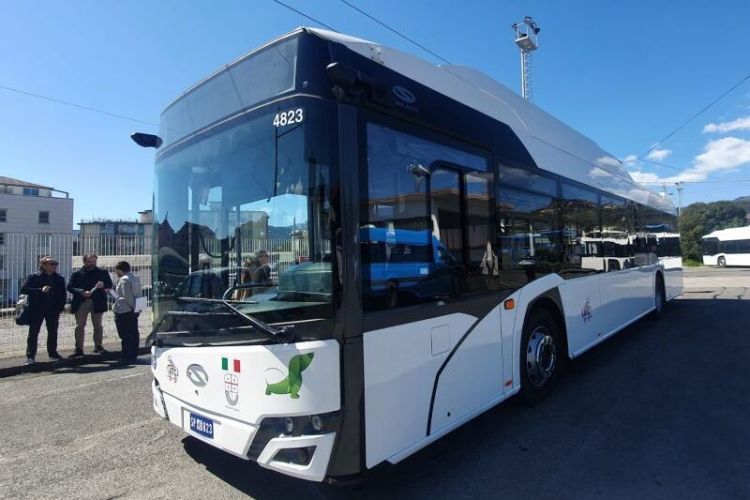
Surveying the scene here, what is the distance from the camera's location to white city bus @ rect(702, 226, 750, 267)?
119 ft

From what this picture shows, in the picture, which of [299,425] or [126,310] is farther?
[126,310]

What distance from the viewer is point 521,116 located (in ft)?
16.8

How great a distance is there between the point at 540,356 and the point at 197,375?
3.56 metres

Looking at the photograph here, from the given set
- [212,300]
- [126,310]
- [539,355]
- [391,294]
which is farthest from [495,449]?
[126,310]

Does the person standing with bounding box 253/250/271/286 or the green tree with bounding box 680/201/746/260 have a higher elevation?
the green tree with bounding box 680/201/746/260

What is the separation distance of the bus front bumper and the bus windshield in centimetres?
59

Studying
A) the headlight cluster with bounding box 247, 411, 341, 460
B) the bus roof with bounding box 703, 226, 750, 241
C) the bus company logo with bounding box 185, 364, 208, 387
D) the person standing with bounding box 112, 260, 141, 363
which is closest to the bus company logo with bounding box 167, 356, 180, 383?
the bus company logo with bounding box 185, 364, 208, 387

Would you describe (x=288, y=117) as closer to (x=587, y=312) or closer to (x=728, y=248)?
(x=587, y=312)

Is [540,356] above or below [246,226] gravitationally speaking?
below

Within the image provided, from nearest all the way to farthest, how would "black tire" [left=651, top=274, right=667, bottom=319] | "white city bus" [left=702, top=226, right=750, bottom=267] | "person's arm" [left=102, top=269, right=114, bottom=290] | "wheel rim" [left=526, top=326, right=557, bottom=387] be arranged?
1. "wheel rim" [left=526, top=326, right=557, bottom=387]
2. "person's arm" [left=102, top=269, right=114, bottom=290]
3. "black tire" [left=651, top=274, right=667, bottom=319]
4. "white city bus" [left=702, top=226, right=750, bottom=267]

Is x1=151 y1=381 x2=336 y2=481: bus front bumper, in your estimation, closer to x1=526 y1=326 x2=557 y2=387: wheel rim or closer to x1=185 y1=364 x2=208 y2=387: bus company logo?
x1=185 y1=364 x2=208 y2=387: bus company logo

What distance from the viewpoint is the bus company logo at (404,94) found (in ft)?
10.4

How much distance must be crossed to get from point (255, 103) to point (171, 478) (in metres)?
2.90

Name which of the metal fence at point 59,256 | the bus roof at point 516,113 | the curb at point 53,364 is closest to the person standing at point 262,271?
the bus roof at point 516,113
